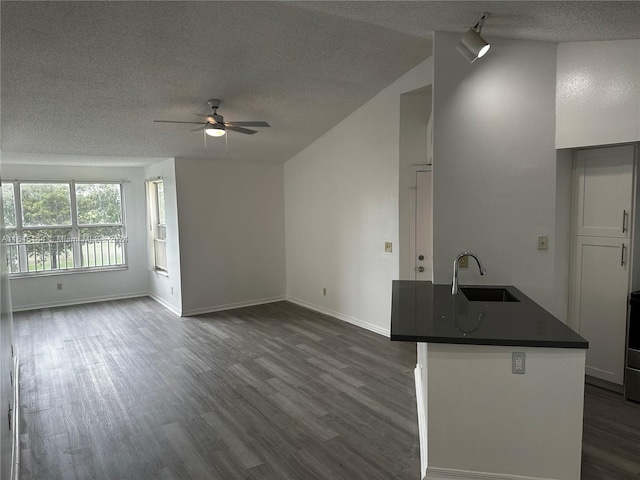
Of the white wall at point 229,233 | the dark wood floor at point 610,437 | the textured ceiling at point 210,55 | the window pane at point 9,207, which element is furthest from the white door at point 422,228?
the window pane at point 9,207

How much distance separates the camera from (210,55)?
3625mm

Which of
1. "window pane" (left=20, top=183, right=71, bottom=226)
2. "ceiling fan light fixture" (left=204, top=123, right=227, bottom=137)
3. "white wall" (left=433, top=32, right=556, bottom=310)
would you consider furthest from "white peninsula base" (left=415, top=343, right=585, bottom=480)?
"window pane" (left=20, top=183, right=71, bottom=226)

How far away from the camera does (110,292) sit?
297 inches

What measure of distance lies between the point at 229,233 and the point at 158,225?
1534 millimetres

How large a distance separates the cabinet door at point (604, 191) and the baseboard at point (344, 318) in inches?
87.2

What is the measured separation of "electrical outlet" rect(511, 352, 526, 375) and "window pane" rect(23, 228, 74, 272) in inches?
286

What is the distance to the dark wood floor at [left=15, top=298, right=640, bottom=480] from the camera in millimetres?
2609

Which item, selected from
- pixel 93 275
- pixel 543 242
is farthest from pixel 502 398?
Answer: pixel 93 275

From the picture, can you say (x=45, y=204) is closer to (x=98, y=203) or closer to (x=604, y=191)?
(x=98, y=203)

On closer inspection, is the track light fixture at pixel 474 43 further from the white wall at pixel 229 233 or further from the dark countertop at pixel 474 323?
the white wall at pixel 229 233

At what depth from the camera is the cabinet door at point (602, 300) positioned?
3.37 metres

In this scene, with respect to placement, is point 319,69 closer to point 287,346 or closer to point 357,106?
point 357,106

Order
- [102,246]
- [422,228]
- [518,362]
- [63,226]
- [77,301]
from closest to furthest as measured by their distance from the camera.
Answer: [518,362] < [422,228] < [63,226] < [77,301] < [102,246]

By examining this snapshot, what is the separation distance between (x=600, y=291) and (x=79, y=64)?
468cm
